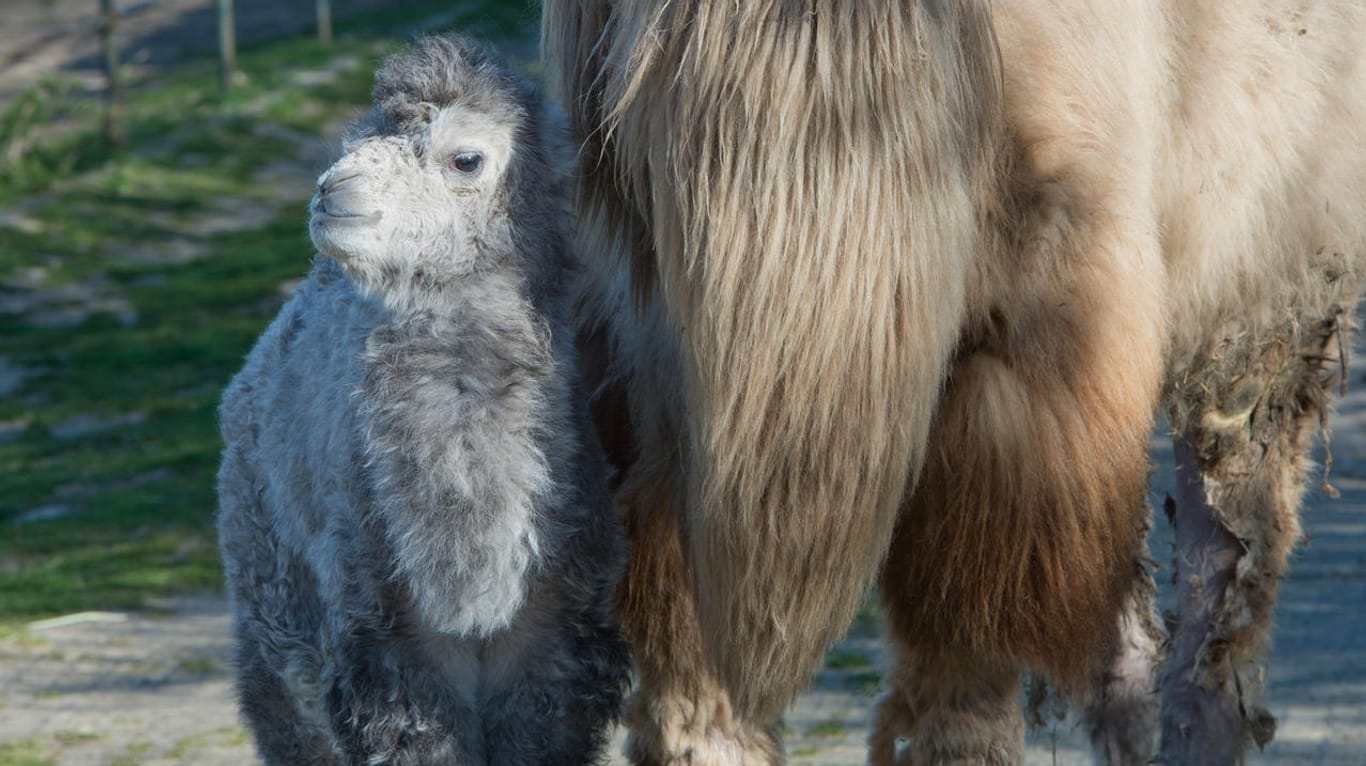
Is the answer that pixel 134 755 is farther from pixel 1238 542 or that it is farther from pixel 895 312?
pixel 1238 542

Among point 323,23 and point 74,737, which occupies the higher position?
point 74,737

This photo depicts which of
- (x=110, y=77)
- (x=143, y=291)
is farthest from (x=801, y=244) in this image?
(x=110, y=77)

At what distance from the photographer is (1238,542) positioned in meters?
3.71

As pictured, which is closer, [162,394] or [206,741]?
[206,741]

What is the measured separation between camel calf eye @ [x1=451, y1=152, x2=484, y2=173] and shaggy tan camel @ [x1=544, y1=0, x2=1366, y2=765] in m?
0.22

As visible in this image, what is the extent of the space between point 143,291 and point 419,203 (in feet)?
24.6

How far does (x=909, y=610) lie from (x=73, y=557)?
3.73 metres

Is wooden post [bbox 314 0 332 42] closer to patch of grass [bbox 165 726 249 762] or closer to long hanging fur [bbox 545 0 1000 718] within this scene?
patch of grass [bbox 165 726 249 762]

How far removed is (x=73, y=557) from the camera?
18.2 ft

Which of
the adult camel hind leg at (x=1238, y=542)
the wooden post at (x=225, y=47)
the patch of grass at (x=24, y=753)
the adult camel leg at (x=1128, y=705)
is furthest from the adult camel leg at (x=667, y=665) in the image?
the wooden post at (x=225, y=47)

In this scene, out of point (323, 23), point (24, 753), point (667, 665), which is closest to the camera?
point (667, 665)

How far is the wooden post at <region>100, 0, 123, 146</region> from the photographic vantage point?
11.1 metres

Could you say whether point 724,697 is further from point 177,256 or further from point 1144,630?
point 177,256

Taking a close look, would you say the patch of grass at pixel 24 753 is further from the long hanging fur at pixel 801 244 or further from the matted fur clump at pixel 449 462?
the long hanging fur at pixel 801 244
